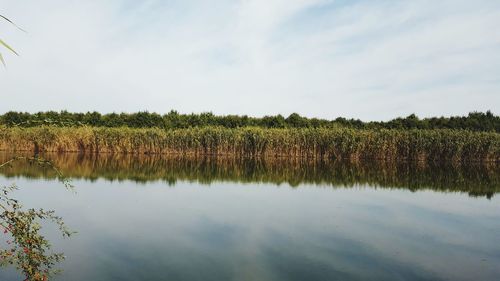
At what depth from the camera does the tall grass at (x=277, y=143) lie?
89.2ft

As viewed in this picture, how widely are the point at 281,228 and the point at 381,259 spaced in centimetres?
239

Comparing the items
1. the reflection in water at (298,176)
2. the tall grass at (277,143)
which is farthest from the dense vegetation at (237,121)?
the reflection in water at (298,176)

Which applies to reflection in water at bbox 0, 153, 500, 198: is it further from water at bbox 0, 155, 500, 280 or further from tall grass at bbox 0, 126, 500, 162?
tall grass at bbox 0, 126, 500, 162

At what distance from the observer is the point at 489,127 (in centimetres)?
3506

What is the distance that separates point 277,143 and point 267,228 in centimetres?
1978

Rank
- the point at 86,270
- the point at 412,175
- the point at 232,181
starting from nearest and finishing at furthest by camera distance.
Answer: the point at 86,270, the point at 232,181, the point at 412,175

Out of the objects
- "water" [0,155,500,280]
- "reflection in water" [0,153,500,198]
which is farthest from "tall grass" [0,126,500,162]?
"water" [0,155,500,280]

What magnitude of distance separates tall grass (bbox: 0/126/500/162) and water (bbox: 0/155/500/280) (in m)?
11.4

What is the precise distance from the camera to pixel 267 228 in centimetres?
832

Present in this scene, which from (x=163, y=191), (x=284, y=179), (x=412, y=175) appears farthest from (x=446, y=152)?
(x=163, y=191)

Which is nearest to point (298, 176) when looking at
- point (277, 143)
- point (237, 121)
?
point (277, 143)

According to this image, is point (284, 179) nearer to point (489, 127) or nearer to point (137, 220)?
point (137, 220)

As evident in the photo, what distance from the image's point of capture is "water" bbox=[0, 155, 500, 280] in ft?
19.1

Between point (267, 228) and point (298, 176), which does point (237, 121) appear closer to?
point (298, 176)
